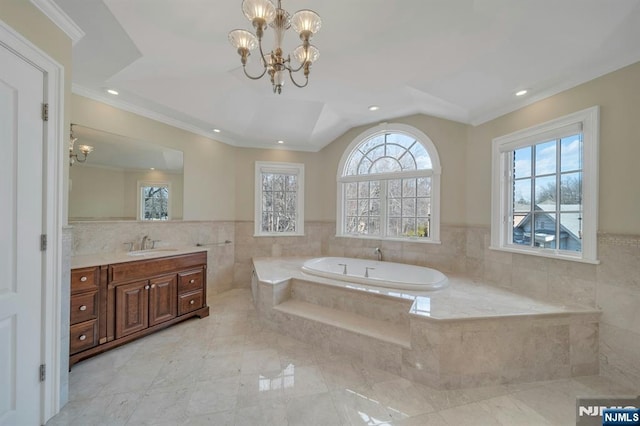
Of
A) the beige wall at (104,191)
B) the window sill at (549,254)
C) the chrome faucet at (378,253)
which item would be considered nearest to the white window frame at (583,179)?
the window sill at (549,254)

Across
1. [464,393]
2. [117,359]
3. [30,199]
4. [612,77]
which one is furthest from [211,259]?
[612,77]

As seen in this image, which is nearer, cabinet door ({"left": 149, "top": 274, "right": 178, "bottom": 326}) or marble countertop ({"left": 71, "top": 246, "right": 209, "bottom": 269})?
marble countertop ({"left": 71, "top": 246, "right": 209, "bottom": 269})

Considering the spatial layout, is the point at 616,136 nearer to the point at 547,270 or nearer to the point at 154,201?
the point at 547,270

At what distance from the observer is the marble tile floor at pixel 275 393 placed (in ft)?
5.10

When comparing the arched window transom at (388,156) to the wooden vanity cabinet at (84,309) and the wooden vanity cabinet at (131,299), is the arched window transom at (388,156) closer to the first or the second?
Answer: the wooden vanity cabinet at (131,299)

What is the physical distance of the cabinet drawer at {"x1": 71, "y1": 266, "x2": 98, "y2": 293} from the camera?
77.9 inches

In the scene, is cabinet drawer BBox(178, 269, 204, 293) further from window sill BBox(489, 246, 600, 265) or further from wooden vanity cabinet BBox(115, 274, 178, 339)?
window sill BBox(489, 246, 600, 265)

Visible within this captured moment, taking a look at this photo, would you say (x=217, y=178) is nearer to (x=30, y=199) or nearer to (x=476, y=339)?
(x=30, y=199)

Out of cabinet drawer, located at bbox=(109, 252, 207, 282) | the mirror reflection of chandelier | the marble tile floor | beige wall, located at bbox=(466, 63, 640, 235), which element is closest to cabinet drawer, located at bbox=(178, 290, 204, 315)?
cabinet drawer, located at bbox=(109, 252, 207, 282)

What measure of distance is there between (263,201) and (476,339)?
342 centimetres

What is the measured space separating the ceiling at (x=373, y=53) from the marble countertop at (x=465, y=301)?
1.92m

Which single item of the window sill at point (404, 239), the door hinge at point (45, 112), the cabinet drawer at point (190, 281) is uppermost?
the door hinge at point (45, 112)

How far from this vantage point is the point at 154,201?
10.2 ft
